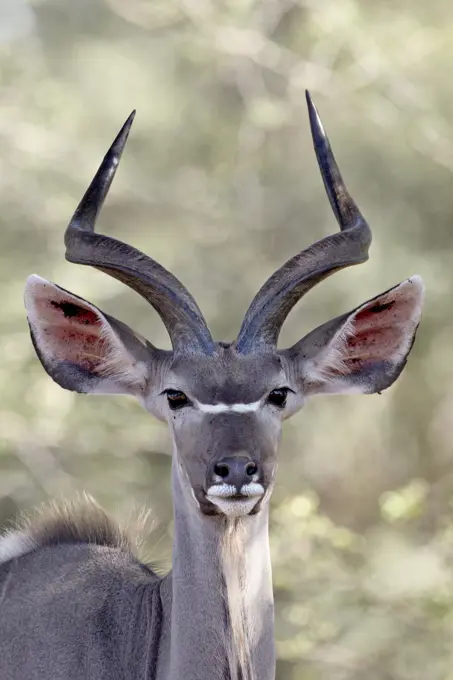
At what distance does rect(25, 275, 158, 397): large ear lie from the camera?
407cm

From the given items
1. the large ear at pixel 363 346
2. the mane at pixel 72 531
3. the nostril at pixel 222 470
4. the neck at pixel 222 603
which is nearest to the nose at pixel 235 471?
the nostril at pixel 222 470

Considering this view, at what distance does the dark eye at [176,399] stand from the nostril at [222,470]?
35cm

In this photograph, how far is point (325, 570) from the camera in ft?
27.8

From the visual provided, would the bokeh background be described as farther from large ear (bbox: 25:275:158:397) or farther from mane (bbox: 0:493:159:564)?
large ear (bbox: 25:275:158:397)

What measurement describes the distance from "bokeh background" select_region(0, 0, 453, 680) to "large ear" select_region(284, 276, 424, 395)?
466 cm

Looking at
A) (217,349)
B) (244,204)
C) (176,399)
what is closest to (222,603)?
(176,399)

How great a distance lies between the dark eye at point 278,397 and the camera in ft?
12.8

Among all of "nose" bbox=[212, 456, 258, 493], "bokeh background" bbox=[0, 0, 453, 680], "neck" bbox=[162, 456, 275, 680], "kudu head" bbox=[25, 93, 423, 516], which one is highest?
"bokeh background" bbox=[0, 0, 453, 680]

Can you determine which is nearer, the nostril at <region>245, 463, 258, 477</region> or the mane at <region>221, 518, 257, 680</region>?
the nostril at <region>245, 463, 258, 477</region>

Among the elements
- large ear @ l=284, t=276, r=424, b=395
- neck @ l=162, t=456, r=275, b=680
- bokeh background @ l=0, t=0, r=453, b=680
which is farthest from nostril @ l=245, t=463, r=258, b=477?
bokeh background @ l=0, t=0, r=453, b=680

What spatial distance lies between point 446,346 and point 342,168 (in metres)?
1.57

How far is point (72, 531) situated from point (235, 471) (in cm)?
133

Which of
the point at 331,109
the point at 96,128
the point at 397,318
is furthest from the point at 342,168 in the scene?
the point at 397,318

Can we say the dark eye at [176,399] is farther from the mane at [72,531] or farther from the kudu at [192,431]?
the mane at [72,531]
